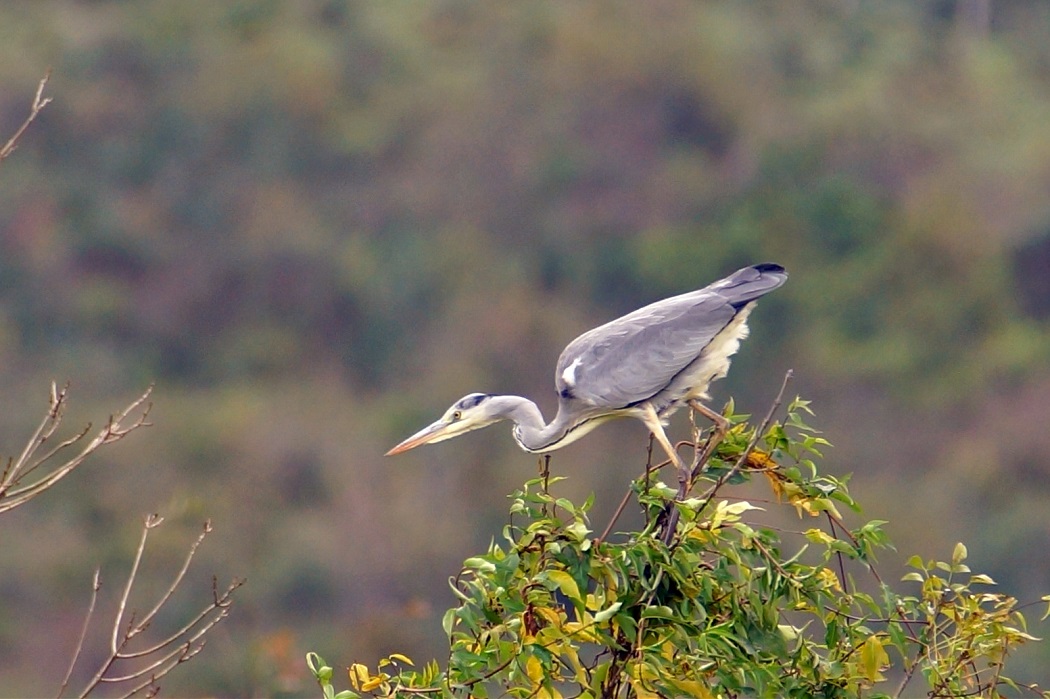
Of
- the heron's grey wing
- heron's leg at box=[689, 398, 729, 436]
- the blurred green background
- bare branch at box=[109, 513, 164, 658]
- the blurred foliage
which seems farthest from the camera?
the blurred green background

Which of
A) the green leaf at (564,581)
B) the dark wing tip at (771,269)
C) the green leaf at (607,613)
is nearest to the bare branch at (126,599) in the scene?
the green leaf at (564,581)

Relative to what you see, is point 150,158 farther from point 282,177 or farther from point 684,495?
point 684,495

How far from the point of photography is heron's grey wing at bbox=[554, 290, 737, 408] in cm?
586

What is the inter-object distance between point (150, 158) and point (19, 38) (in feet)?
11.4

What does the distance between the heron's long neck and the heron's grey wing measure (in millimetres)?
132

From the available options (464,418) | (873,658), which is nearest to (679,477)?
(873,658)

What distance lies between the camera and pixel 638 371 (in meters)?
5.88

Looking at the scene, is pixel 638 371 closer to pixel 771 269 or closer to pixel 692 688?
pixel 771 269

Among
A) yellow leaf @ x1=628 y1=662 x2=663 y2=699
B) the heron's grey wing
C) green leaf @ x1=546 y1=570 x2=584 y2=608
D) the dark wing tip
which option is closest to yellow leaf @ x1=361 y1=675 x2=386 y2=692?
green leaf @ x1=546 y1=570 x2=584 y2=608

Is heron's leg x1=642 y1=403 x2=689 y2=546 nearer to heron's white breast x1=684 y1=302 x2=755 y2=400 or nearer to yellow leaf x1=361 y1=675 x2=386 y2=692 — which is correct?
heron's white breast x1=684 y1=302 x2=755 y2=400

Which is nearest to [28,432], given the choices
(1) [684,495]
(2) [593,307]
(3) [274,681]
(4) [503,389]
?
(4) [503,389]

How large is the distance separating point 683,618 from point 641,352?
7.13 ft

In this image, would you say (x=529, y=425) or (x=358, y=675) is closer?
(x=358, y=675)

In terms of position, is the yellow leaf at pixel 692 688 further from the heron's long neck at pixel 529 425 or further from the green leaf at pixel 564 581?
the heron's long neck at pixel 529 425
